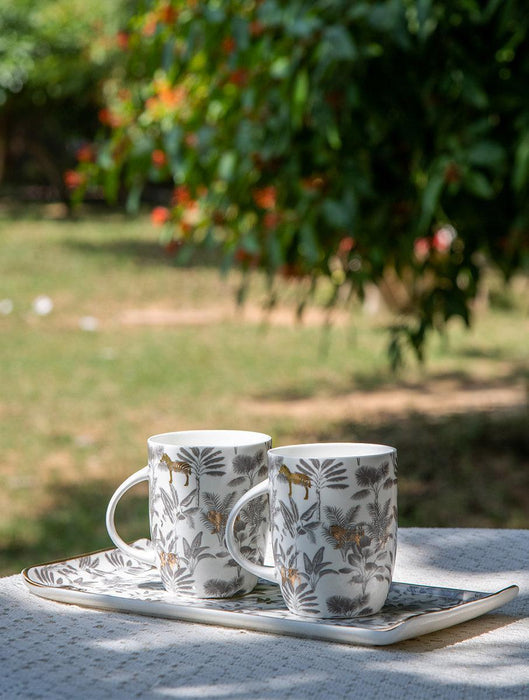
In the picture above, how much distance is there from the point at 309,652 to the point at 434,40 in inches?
111

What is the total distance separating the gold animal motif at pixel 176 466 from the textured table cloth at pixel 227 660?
0.16m

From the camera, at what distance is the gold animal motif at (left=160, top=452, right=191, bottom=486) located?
1138 mm

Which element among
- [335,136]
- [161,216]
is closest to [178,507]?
[335,136]

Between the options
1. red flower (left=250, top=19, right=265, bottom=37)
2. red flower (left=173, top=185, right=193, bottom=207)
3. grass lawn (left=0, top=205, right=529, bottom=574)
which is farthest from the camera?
grass lawn (left=0, top=205, right=529, bottom=574)

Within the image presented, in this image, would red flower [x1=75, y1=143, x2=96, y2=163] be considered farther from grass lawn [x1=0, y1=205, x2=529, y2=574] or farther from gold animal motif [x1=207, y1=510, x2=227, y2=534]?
gold animal motif [x1=207, y1=510, x2=227, y2=534]

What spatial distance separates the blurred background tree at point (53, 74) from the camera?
13.9 meters

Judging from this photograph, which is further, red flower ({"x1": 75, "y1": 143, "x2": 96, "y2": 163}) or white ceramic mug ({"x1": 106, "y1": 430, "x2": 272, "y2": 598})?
red flower ({"x1": 75, "y1": 143, "x2": 96, "y2": 163})

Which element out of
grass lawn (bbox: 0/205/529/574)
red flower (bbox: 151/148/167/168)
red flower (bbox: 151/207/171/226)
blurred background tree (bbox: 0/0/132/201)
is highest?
blurred background tree (bbox: 0/0/132/201)

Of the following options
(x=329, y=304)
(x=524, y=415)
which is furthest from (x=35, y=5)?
(x=329, y=304)

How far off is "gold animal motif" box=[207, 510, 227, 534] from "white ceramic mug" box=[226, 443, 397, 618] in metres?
0.03

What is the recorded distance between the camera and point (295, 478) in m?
1.06

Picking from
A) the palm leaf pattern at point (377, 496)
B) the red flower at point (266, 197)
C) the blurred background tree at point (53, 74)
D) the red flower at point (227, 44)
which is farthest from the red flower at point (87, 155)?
the blurred background tree at point (53, 74)

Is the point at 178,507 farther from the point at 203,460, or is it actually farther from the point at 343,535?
the point at 343,535

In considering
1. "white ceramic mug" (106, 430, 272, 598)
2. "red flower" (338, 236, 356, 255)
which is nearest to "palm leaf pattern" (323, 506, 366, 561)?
"white ceramic mug" (106, 430, 272, 598)
